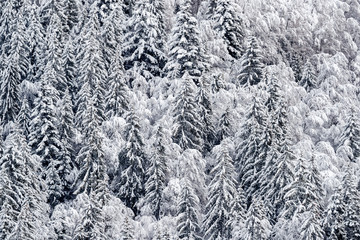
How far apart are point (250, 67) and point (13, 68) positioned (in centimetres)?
2003

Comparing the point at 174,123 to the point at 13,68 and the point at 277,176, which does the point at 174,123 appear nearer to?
the point at 277,176

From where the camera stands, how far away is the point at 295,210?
124 ft

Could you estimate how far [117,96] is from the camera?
46688mm

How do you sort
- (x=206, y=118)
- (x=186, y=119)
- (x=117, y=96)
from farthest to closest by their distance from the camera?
(x=117, y=96) < (x=206, y=118) < (x=186, y=119)

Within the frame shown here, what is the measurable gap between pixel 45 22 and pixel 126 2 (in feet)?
27.0

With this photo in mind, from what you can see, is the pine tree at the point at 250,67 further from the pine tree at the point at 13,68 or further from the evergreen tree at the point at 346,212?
the pine tree at the point at 13,68

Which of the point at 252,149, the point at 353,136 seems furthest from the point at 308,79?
the point at 252,149

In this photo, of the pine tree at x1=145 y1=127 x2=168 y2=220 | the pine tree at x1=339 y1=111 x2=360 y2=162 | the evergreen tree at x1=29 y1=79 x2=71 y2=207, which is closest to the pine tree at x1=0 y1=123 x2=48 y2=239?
the evergreen tree at x1=29 y1=79 x2=71 y2=207

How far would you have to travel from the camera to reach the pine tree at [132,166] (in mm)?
42000

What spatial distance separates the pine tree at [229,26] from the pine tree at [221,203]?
18.3 metres

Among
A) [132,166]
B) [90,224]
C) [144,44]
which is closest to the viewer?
[90,224]

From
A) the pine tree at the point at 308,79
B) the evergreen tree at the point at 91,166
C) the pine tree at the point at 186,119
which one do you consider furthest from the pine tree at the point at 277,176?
the pine tree at the point at 308,79

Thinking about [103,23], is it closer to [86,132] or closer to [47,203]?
[86,132]

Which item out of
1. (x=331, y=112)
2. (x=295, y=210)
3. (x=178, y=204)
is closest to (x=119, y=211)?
(x=178, y=204)
